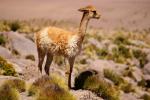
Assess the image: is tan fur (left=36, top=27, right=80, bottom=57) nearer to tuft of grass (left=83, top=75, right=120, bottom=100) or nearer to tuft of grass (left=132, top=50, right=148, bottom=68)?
tuft of grass (left=83, top=75, right=120, bottom=100)

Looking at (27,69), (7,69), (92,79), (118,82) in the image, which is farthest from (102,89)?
(118,82)

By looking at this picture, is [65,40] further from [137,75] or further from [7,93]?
[137,75]

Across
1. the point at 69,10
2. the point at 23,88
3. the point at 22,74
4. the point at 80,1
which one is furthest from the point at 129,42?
the point at 80,1

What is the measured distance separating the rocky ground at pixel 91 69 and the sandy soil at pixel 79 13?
54.0 m

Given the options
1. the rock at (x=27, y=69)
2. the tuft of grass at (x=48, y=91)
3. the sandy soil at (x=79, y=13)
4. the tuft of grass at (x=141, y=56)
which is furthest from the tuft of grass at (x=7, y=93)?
the sandy soil at (x=79, y=13)

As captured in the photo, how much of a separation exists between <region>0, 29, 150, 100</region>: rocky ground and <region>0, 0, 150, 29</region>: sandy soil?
54.0 meters

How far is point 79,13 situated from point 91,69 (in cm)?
9650

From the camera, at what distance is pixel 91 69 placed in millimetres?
20281

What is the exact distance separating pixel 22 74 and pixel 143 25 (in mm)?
79264

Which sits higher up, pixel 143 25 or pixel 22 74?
pixel 22 74

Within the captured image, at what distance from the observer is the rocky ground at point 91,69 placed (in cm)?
1420

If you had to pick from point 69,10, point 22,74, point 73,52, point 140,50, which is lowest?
point 69,10

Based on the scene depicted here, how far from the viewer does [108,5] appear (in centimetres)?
12612

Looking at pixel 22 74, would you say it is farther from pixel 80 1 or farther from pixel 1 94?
pixel 80 1
